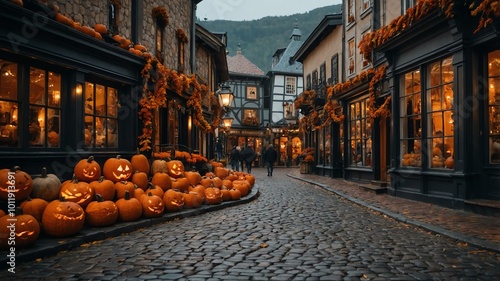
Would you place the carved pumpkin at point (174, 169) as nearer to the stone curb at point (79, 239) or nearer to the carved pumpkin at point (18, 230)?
the stone curb at point (79, 239)

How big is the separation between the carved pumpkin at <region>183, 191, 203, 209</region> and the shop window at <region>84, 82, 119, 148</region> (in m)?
2.66

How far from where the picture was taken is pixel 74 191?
7645 millimetres

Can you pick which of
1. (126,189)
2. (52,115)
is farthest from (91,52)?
(126,189)

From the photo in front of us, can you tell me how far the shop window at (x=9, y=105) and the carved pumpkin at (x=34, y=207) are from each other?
194 cm

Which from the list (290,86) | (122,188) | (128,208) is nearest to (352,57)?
(122,188)

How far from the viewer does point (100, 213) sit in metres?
7.63

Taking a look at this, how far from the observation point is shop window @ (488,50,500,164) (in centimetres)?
1021

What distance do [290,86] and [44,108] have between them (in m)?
38.0

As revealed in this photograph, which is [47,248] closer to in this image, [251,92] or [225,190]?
[225,190]

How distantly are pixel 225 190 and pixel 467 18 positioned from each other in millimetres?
7322

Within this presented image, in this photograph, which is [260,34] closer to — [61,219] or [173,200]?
[173,200]

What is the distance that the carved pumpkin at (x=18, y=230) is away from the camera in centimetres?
586

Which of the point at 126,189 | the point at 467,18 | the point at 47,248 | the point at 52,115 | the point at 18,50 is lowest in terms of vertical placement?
the point at 47,248

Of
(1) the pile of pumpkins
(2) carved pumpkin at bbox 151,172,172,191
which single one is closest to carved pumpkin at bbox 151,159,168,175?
(1) the pile of pumpkins
